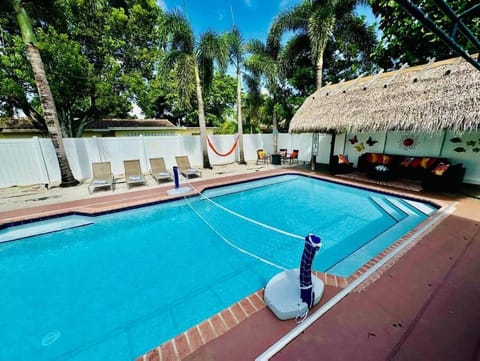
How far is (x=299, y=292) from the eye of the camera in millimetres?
2129

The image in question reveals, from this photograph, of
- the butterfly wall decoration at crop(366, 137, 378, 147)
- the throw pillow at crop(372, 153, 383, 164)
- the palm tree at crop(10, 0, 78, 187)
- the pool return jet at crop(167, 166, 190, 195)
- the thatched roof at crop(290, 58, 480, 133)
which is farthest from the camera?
the butterfly wall decoration at crop(366, 137, 378, 147)

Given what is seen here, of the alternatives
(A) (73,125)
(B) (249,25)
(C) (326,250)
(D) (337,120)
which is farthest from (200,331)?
(A) (73,125)

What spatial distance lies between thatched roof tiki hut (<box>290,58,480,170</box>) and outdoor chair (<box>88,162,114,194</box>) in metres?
7.89

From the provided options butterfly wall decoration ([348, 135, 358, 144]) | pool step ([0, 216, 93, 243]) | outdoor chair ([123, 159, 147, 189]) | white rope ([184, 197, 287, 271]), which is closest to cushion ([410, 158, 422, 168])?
butterfly wall decoration ([348, 135, 358, 144])

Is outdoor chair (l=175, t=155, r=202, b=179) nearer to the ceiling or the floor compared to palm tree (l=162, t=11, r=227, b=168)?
nearer to the floor

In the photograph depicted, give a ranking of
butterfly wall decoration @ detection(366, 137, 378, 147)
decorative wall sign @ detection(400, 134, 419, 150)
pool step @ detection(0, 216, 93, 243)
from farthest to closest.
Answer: butterfly wall decoration @ detection(366, 137, 378, 147)
decorative wall sign @ detection(400, 134, 419, 150)
pool step @ detection(0, 216, 93, 243)

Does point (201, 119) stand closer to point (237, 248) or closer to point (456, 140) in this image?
point (237, 248)

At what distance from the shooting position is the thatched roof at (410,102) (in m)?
5.26

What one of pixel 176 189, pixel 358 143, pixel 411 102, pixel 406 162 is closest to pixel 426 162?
pixel 406 162

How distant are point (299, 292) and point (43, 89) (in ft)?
29.8

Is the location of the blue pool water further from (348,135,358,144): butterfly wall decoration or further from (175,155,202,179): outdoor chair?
(348,135,358,144): butterfly wall decoration

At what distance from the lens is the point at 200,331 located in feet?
6.37

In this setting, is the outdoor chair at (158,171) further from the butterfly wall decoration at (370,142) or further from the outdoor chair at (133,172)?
the butterfly wall decoration at (370,142)

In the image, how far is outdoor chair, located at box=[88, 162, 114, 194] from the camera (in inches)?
265
